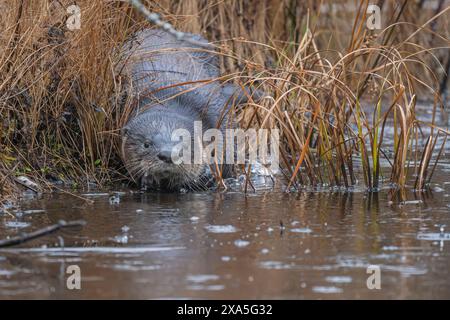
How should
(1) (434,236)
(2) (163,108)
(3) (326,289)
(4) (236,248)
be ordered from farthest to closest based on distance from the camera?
(2) (163,108), (1) (434,236), (4) (236,248), (3) (326,289)

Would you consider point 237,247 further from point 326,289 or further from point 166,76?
point 166,76

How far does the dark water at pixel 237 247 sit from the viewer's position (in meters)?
3.00

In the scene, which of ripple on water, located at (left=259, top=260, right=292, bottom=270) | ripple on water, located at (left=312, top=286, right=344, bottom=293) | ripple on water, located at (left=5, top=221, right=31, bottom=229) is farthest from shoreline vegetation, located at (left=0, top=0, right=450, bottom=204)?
ripple on water, located at (left=312, top=286, right=344, bottom=293)

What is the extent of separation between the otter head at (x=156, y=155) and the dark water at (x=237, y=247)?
285 millimetres

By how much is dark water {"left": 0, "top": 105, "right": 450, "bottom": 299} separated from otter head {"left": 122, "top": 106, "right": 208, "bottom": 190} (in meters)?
0.28

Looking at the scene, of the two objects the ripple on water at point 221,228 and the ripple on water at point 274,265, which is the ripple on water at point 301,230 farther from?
the ripple on water at point 274,265

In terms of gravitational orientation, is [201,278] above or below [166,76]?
A: below

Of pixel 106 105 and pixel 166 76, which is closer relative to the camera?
pixel 106 105

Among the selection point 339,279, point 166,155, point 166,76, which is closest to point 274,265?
point 339,279

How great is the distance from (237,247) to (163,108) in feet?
5.89

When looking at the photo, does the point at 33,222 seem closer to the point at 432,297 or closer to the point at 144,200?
the point at 144,200

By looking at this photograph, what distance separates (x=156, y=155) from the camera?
498 cm

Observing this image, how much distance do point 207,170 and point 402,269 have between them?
208 cm
